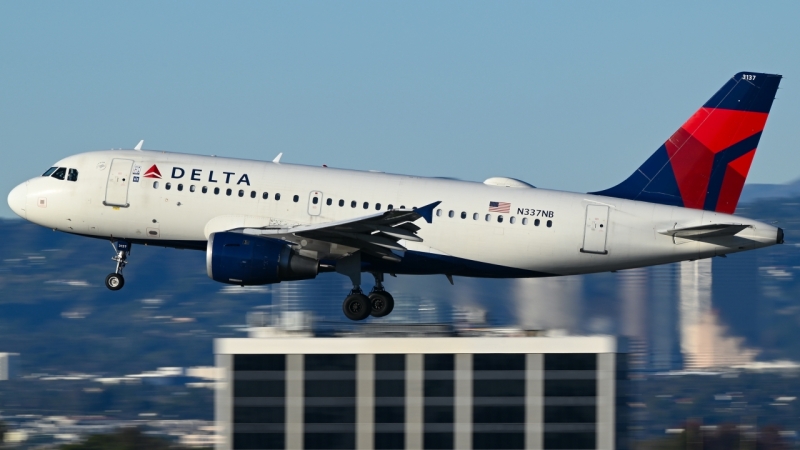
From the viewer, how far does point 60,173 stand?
4147 cm

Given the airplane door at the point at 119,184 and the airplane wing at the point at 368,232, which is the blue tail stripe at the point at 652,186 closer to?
the airplane wing at the point at 368,232

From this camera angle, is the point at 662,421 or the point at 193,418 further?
the point at 193,418

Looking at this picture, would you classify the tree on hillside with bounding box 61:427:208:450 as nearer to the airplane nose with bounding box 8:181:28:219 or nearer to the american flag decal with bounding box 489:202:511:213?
the airplane nose with bounding box 8:181:28:219

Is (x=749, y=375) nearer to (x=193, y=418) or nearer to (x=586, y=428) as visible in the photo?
(x=586, y=428)

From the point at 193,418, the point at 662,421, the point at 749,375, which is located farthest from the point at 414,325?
the point at 193,418

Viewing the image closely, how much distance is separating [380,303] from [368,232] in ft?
11.2

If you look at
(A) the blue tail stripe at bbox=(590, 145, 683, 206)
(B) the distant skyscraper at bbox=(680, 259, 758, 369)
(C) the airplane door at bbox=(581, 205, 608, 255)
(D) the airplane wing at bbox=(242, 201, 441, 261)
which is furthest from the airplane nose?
(B) the distant skyscraper at bbox=(680, 259, 758, 369)

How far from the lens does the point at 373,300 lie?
1602 inches

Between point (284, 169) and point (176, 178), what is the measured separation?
3.42 m

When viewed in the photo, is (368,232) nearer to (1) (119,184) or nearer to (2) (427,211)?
(2) (427,211)

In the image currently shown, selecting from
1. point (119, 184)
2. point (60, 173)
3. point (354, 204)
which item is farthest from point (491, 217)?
point (60, 173)

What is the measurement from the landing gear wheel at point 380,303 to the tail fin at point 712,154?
25.5 ft

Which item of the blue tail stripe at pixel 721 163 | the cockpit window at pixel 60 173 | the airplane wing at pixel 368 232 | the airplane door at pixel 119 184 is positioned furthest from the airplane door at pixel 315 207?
the blue tail stripe at pixel 721 163

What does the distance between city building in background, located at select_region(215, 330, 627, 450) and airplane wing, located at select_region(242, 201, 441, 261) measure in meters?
2.98
